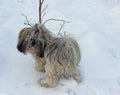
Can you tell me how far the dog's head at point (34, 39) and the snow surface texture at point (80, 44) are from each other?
0.33 m

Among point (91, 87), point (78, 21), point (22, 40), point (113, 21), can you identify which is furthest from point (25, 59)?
point (113, 21)

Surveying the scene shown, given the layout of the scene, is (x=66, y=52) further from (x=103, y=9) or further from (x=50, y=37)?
(x=103, y=9)

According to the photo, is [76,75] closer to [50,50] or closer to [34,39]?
[50,50]

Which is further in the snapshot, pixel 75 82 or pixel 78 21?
pixel 78 21

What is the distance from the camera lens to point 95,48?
3.73 meters

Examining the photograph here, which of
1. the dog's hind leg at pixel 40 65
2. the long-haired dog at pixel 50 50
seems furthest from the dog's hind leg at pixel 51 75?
the dog's hind leg at pixel 40 65

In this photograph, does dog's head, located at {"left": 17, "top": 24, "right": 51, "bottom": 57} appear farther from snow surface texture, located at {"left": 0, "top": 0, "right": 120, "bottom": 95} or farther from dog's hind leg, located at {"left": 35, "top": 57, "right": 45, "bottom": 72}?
snow surface texture, located at {"left": 0, "top": 0, "right": 120, "bottom": 95}

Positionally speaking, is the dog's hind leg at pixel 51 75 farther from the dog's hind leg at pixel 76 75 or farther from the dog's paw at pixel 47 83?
the dog's hind leg at pixel 76 75

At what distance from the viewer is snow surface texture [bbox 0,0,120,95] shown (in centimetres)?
313

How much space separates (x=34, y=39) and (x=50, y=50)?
166 millimetres

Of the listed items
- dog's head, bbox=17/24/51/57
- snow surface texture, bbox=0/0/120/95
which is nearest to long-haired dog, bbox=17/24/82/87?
dog's head, bbox=17/24/51/57

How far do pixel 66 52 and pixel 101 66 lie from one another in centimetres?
66

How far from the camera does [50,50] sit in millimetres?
2957

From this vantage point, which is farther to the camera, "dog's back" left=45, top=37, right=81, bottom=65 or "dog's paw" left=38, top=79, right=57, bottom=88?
"dog's paw" left=38, top=79, right=57, bottom=88
